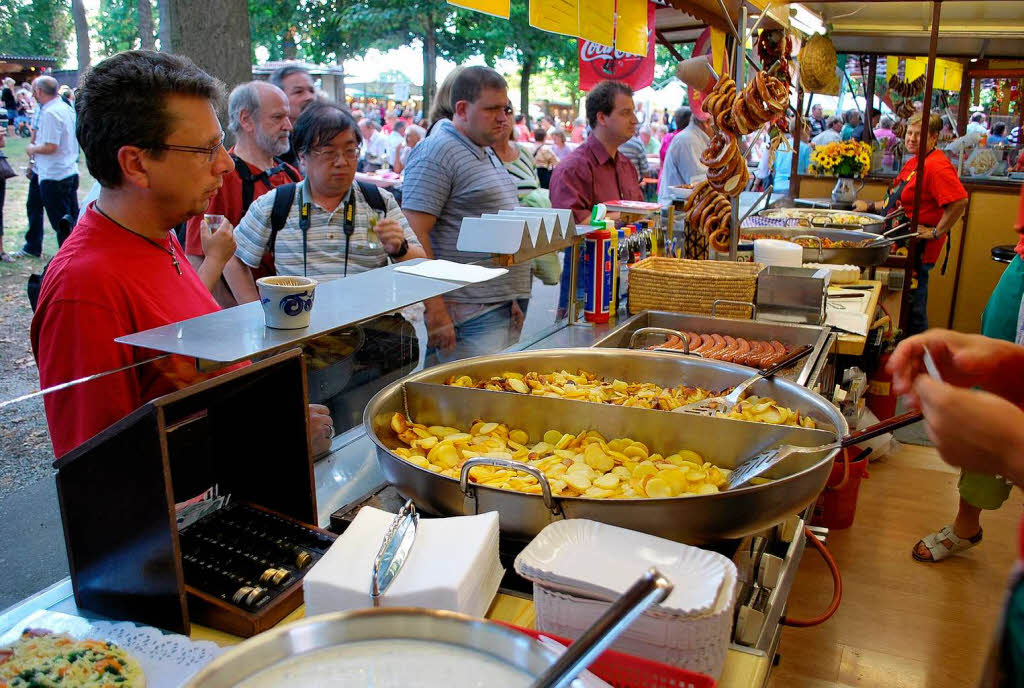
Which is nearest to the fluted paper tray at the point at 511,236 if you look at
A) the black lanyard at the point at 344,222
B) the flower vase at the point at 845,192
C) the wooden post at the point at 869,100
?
the black lanyard at the point at 344,222

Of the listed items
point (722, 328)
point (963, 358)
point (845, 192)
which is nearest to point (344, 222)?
point (722, 328)

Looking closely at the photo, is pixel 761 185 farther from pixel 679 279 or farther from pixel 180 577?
pixel 180 577

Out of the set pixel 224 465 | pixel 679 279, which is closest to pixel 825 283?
pixel 679 279

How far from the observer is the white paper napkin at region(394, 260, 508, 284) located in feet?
6.16

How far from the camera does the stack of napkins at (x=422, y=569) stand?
956mm

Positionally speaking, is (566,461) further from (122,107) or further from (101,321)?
(122,107)

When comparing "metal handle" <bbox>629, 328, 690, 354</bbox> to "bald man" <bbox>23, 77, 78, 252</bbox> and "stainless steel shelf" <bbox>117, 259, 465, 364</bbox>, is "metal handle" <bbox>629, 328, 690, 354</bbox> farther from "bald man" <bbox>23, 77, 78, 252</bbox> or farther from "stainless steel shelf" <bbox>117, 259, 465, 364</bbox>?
"bald man" <bbox>23, 77, 78, 252</bbox>

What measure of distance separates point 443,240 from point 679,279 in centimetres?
103

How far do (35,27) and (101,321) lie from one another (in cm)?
681

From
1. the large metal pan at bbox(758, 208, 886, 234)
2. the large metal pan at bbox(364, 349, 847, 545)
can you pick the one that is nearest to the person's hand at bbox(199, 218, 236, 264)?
the large metal pan at bbox(364, 349, 847, 545)

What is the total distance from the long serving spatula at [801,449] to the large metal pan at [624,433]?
0.02 meters

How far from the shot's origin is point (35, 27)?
6.76 m

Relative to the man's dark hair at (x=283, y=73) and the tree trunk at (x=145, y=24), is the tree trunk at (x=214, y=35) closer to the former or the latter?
the man's dark hair at (x=283, y=73)

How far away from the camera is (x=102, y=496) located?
40.8 inches
